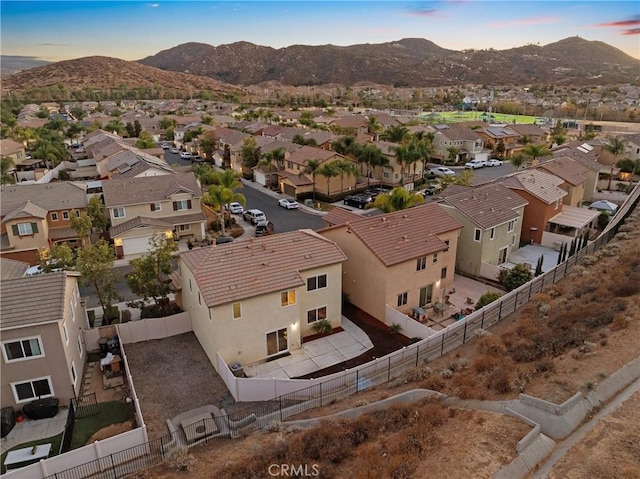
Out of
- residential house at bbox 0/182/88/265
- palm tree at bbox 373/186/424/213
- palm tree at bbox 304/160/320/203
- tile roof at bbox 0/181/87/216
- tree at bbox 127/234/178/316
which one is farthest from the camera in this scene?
palm tree at bbox 304/160/320/203

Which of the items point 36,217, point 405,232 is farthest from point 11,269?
point 405,232

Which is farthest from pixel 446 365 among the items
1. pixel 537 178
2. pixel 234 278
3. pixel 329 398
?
pixel 537 178

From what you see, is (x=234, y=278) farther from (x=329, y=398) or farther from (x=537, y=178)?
(x=537, y=178)

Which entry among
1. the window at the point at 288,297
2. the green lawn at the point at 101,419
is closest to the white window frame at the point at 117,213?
the green lawn at the point at 101,419

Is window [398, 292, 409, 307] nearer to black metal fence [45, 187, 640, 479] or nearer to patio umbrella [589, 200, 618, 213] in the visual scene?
black metal fence [45, 187, 640, 479]

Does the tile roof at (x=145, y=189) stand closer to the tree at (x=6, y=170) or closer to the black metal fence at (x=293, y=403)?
the tree at (x=6, y=170)

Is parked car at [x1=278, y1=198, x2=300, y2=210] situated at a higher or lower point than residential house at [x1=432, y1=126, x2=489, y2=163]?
lower

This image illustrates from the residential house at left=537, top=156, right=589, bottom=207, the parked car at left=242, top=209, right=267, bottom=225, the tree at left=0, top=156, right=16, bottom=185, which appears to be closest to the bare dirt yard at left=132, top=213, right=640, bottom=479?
the residential house at left=537, top=156, right=589, bottom=207
